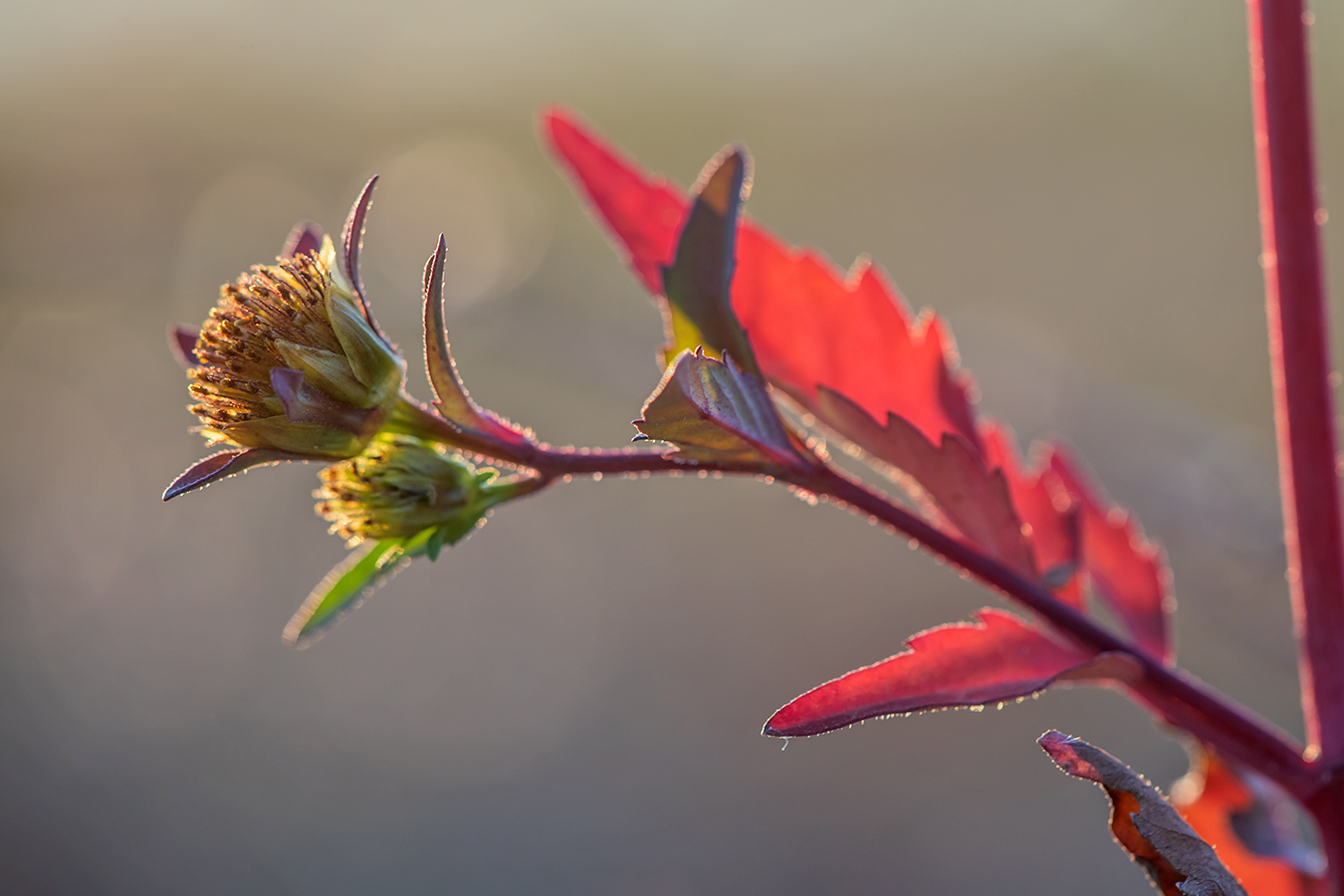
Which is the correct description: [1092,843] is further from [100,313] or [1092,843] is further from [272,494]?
[100,313]

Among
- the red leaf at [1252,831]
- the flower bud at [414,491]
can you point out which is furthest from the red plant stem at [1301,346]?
the flower bud at [414,491]

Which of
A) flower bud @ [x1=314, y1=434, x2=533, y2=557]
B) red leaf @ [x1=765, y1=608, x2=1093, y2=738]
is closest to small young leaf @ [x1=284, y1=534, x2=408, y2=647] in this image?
flower bud @ [x1=314, y1=434, x2=533, y2=557]

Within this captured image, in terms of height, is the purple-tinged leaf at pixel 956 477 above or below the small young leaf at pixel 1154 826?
above

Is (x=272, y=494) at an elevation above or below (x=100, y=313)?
Result: below

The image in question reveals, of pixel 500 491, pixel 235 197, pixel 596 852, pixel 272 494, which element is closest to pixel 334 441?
pixel 500 491

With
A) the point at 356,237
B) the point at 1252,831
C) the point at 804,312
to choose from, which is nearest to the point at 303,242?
the point at 356,237

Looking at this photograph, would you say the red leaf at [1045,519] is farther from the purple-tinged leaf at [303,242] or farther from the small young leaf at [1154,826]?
the purple-tinged leaf at [303,242]
